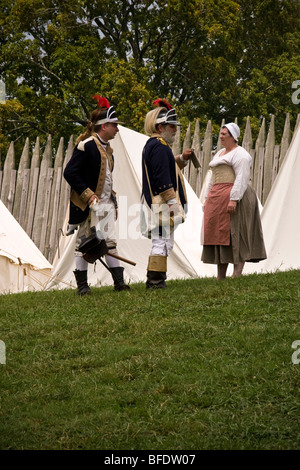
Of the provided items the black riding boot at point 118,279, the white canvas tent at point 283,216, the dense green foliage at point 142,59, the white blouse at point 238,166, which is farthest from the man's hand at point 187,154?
the dense green foliage at point 142,59

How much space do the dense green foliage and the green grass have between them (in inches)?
427

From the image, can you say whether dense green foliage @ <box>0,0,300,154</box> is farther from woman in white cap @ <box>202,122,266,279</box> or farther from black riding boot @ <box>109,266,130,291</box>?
black riding boot @ <box>109,266,130,291</box>

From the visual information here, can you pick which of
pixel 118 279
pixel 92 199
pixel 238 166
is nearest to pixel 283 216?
pixel 238 166

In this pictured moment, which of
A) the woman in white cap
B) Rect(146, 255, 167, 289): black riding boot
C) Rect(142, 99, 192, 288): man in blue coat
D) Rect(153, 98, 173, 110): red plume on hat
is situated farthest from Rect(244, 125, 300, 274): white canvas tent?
Rect(153, 98, 173, 110): red plume on hat

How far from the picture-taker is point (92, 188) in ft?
23.0

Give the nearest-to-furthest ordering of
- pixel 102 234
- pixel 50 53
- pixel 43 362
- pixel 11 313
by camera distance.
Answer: pixel 43 362 → pixel 11 313 → pixel 102 234 → pixel 50 53

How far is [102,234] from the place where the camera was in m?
7.00

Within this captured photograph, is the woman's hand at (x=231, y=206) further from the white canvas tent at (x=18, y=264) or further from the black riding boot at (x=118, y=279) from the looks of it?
the white canvas tent at (x=18, y=264)

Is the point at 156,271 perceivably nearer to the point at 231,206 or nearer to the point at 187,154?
the point at 231,206

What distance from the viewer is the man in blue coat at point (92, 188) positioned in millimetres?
6939
